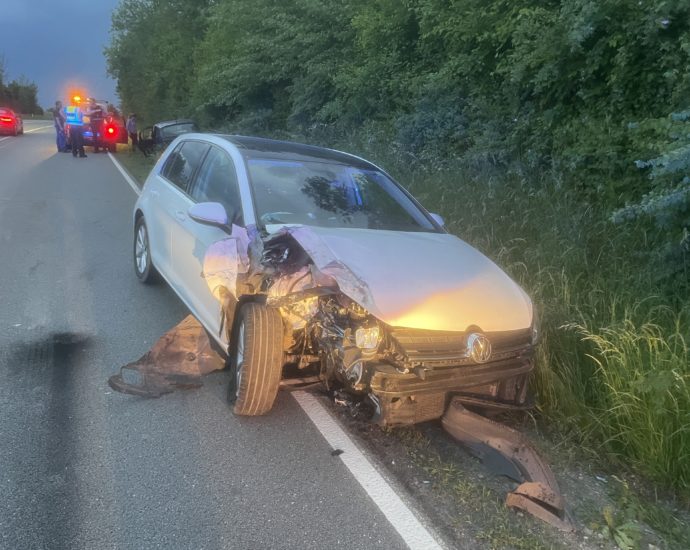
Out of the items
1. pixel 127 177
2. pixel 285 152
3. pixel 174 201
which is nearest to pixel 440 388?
pixel 285 152

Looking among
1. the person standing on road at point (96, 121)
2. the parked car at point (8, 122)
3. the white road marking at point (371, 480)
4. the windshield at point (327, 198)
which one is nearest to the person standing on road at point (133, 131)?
the person standing on road at point (96, 121)

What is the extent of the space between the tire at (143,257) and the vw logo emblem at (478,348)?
3.91 meters

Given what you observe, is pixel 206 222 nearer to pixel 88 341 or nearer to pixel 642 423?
pixel 88 341

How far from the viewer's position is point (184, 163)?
5.94 meters

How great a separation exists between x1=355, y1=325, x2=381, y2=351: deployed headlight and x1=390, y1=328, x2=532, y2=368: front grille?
0.31 ft

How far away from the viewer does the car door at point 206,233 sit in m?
4.49

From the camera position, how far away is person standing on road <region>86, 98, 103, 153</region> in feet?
74.2

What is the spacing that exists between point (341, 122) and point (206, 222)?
35.2 feet

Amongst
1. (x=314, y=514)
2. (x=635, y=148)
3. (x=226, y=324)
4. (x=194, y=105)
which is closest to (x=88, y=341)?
(x=226, y=324)

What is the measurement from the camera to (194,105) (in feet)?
80.3

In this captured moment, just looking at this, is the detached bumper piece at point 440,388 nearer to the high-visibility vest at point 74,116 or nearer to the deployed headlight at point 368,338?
the deployed headlight at point 368,338

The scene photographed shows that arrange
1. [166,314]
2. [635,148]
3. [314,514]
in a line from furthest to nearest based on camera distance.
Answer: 1. [635,148]
2. [166,314]
3. [314,514]

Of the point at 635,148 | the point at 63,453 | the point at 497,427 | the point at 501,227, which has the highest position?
the point at 635,148

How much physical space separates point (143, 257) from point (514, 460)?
4.59 m
